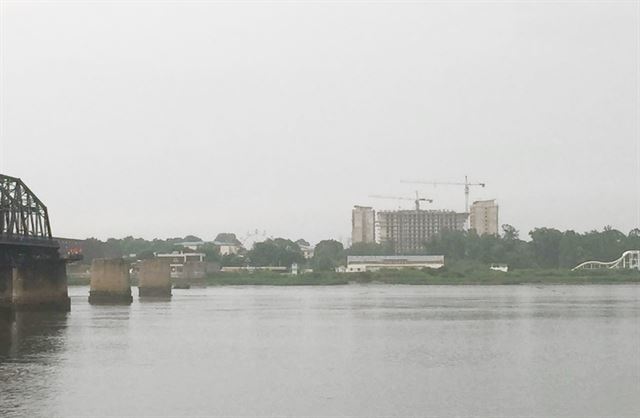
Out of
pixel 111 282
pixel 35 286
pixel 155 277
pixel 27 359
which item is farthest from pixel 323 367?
pixel 155 277

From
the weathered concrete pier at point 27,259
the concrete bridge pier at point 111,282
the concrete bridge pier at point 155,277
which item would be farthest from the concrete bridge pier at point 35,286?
the concrete bridge pier at point 155,277

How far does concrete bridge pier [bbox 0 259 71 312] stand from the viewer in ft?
289

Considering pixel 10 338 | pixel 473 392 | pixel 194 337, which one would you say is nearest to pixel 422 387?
pixel 473 392

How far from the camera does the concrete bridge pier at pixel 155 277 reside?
5512 inches

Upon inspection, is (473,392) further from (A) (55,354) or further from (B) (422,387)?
(A) (55,354)

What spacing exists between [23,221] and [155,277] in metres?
43.0

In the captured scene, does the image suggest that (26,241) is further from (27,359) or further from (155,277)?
(155,277)

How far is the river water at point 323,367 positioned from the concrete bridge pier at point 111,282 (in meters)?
34.1

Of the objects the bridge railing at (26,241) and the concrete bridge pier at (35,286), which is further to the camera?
the concrete bridge pier at (35,286)

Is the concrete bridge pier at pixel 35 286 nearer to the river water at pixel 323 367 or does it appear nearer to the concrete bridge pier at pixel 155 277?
the river water at pixel 323 367

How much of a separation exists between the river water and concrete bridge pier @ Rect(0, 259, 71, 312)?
283 inches

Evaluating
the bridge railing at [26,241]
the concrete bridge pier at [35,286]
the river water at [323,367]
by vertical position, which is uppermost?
the bridge railing at [26,241]

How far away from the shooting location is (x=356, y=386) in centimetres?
3991

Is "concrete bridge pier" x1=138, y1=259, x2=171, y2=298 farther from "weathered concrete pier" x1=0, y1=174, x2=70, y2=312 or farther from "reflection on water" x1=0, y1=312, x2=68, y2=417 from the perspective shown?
"reflection on water" x1=0, y1=312, x2=68, y2=417
